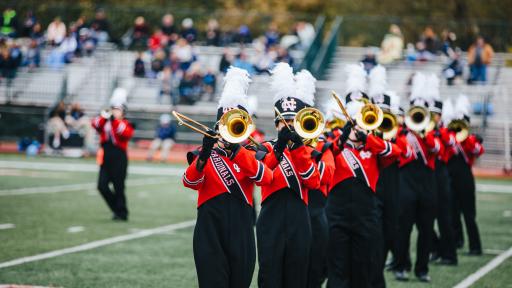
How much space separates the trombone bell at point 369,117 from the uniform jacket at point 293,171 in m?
1.72

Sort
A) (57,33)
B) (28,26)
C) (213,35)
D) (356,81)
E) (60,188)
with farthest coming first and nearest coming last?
(28,26)
(57,33)
(213,35)
(60,188)
(356,81)

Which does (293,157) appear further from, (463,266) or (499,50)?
(499,50)

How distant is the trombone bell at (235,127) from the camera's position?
6418 millimetres

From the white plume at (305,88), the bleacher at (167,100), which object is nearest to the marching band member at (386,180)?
the white plume at (305,88)

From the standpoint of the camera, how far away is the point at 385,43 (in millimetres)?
30859

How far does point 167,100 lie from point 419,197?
21.9 meters

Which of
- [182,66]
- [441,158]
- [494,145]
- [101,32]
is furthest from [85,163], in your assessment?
[441,158]

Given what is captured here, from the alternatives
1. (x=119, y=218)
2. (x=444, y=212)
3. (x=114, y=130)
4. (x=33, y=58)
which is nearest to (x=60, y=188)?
(x=119, y=218)

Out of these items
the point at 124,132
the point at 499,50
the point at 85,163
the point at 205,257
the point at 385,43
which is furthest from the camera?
the point at 499,50

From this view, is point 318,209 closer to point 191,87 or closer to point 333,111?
point 333,111

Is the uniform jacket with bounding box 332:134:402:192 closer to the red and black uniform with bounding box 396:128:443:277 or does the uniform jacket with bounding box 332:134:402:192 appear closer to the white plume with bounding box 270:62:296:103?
the white plume with bounding box 270:62:296:103

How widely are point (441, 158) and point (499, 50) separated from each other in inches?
874

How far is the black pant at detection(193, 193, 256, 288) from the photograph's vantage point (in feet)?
21.7

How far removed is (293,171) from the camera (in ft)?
23.6
